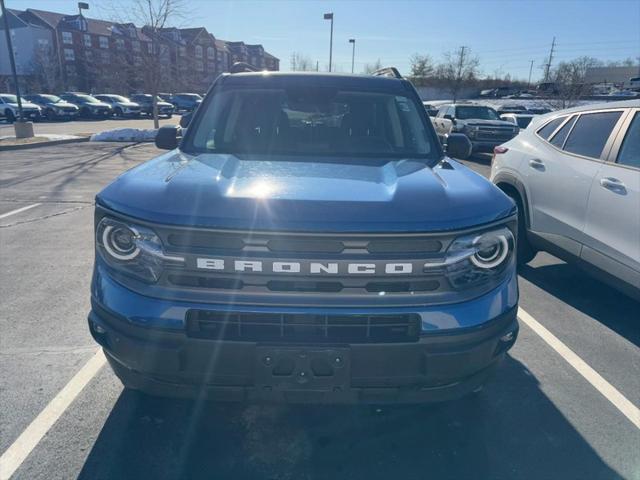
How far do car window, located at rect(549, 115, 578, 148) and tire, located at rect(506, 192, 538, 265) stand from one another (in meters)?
0.67

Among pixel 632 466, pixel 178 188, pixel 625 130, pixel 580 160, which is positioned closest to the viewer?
pixel 178 188

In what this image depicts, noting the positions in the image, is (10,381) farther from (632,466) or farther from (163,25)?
(163,25)

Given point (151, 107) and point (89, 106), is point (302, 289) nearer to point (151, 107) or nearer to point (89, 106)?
point (89, 106)

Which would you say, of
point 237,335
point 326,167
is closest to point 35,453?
point 237,335

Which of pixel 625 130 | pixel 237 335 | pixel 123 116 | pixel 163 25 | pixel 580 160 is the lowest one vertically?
pixel 123 116

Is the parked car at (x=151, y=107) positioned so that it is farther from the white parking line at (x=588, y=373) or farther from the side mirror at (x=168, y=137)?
the white parking line at (x=588, y=373)

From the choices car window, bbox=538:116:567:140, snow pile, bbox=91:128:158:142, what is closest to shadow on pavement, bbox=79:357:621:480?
car window, bbox=538:116:567:140

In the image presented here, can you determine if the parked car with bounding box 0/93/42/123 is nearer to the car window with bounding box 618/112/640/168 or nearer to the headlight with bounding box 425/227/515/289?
the car window with bounding box 618/112/640/168

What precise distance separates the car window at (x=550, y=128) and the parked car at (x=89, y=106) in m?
33.0

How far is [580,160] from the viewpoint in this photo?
418 cm

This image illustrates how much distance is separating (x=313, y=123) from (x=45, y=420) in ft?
8.07

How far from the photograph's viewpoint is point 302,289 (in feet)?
6.55

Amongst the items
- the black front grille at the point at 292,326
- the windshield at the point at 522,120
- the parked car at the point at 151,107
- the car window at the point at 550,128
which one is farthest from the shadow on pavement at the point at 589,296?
the parked car at the point at 151,107

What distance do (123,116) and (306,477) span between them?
36506 millimetres
